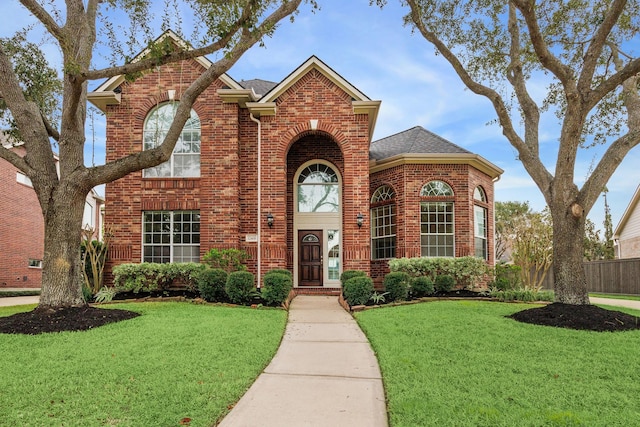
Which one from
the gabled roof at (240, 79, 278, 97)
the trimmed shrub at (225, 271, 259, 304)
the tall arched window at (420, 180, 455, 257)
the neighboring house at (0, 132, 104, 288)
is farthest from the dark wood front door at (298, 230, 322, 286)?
the neighboring house at (0, 132, 104, 288)

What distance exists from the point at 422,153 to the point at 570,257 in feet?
23.1

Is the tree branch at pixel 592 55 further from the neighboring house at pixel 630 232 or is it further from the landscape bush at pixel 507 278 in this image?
the neighboring house at pixel 630 232

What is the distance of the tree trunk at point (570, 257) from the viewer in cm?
873

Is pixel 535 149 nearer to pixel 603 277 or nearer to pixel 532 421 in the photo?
pixel 532 421

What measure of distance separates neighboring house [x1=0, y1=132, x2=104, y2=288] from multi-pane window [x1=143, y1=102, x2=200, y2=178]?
820 cm

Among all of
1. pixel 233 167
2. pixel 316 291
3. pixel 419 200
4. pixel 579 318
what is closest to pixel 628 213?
pixel 419 200

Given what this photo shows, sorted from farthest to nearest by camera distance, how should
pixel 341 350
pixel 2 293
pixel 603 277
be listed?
1. pixel 603 277
2. pixel 2 293
3. pixel 341 350

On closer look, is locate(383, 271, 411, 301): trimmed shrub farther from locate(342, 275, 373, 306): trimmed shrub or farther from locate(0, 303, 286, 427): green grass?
locate(0, 303, 286, 427): green grass

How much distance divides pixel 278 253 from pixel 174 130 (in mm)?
5778

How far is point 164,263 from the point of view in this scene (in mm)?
13523

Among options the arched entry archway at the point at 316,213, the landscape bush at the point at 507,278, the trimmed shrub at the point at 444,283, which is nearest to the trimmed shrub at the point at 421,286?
the trimmed shrub at the point at 444,283

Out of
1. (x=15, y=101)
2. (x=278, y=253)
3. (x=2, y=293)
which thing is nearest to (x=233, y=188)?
(x=278, y=253)

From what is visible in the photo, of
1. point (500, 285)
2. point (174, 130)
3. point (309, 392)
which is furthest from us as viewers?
point (500, 285)

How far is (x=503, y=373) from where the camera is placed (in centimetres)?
521
